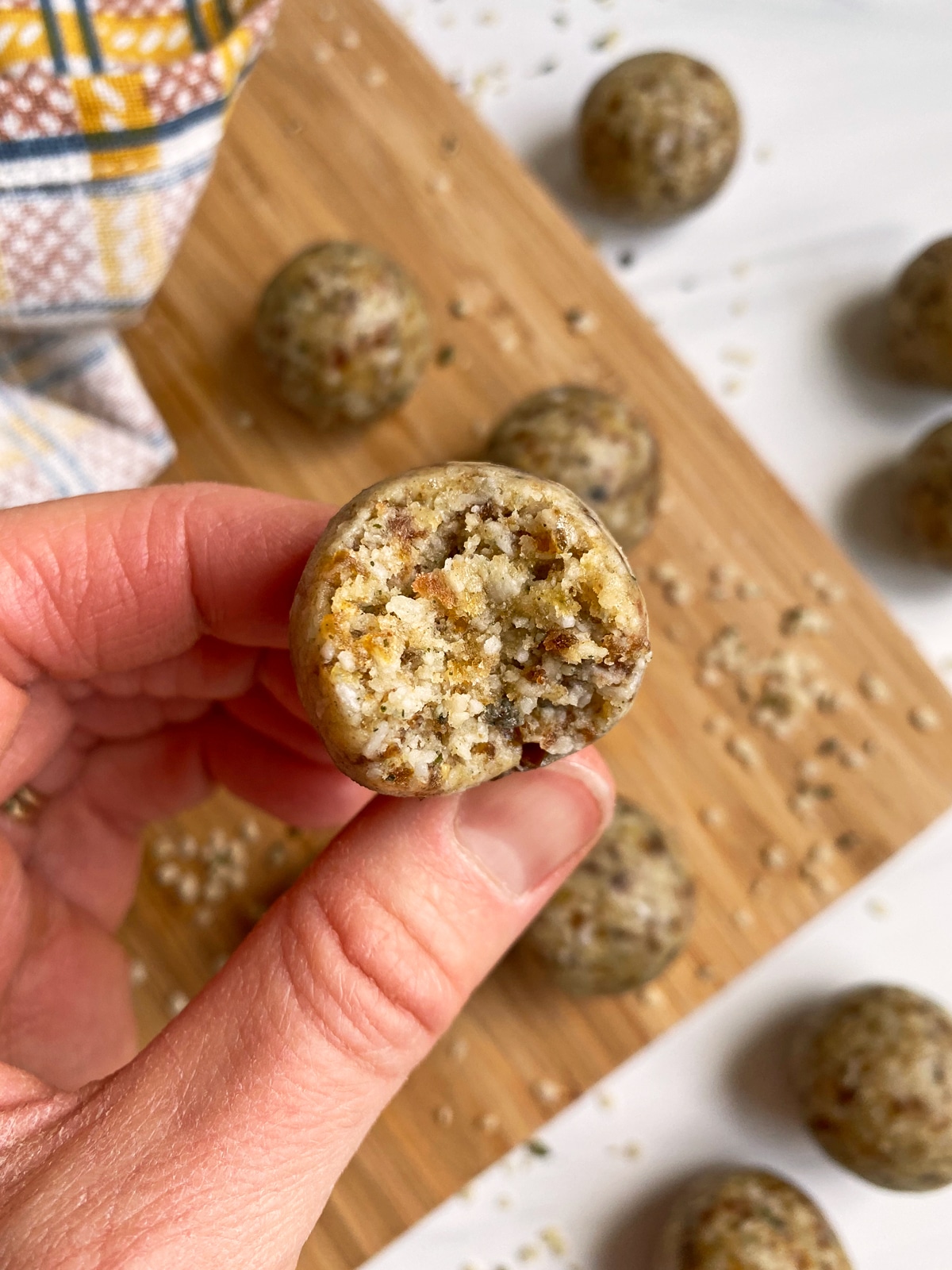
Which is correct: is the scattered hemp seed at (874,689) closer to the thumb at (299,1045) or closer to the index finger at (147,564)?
the thumb at (299,1045)

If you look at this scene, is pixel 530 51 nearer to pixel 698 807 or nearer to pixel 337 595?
pixel 698 807

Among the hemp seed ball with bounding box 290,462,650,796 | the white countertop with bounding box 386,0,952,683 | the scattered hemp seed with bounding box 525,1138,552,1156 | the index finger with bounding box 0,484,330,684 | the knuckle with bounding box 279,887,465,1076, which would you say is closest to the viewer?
the hemp seed ball with bounding box 290,462,650,796

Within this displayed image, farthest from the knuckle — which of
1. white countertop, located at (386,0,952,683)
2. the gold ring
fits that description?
white countertop, located at (386,0,952,683)

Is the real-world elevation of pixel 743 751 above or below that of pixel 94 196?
below

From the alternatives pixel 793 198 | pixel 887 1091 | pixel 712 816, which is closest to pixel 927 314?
pixel 793 198

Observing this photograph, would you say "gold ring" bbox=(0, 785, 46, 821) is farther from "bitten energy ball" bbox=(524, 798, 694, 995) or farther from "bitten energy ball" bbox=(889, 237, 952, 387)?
"bitten energy ball" bbox=(889, 237, 952, 387)

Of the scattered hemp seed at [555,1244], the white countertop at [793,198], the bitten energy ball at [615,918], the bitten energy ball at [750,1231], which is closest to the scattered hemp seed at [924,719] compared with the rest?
the white countertop at [793,198]

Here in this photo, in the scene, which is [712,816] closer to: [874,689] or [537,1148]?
[874,689]
